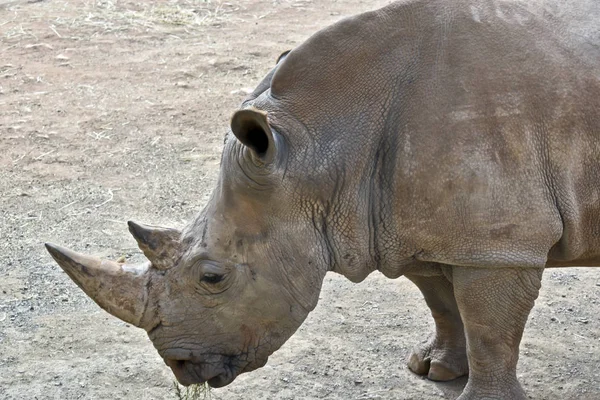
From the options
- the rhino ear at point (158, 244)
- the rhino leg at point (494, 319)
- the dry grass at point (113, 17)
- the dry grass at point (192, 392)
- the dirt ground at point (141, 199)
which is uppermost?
→ the rhino ear at point (158, 244)

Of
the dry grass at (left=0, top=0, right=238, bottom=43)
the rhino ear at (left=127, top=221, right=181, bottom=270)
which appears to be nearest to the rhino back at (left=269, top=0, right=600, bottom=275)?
the rhino ear at (left=127, top=221, right=181, bottom=270)

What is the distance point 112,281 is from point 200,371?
57 centimetres

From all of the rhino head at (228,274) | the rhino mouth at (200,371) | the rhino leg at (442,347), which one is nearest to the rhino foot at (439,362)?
the rhino leg at (442,347)

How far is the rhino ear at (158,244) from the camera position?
5.24m

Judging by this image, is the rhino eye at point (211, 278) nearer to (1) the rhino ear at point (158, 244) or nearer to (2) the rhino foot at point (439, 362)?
(1) the rhino ear at point (158, 244)

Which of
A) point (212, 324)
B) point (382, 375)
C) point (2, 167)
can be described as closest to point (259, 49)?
point (2, 167)

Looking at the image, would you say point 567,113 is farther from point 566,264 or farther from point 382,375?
point 382,375

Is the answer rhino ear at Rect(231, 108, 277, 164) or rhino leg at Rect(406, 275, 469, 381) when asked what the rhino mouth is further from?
rhino leg at Rect(406, 275, 469, 381)

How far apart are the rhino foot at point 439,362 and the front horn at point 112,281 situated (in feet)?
5.72

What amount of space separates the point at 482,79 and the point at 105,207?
15.0 feet

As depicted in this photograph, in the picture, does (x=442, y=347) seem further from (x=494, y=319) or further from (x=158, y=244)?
(x=158, y=244)

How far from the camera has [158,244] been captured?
5.25 m

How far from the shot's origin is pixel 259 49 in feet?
41.2

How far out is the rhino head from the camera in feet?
16.8
